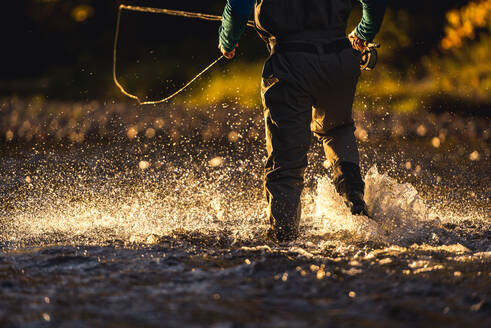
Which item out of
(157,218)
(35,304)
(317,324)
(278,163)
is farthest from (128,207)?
(317,324)

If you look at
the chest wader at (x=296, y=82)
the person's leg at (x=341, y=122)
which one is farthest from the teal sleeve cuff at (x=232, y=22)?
the person's leg at (x=341, y=122)

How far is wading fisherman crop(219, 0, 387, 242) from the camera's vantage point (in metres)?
3.46

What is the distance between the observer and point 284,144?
361 centimetres

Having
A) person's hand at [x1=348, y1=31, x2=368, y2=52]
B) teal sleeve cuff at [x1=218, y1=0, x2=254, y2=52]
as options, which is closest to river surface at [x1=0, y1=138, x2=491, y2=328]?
person's hand at [x1=348, y1=31, x2=368, y2=52]

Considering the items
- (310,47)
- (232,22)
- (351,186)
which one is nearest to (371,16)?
(310,47)

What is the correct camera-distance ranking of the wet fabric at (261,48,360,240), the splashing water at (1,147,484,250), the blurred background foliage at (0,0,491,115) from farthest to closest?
the blurred background foliage at (0,0,491,115), the splashing water at (1,147,484,250), the wet fabric at (261,48,360,240)

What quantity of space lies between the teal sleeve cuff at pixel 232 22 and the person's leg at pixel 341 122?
503 millimetres

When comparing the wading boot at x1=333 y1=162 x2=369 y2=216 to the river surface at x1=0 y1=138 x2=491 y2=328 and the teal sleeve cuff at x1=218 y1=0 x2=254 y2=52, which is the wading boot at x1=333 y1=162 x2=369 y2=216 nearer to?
the river surface at x1=0 y1=138 x2=491 y2=328

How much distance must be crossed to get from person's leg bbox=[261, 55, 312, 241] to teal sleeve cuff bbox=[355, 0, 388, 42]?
0.66m

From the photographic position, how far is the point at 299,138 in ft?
11.8

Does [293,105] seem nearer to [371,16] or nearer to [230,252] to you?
[371,16]

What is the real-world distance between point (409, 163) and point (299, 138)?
138 inches

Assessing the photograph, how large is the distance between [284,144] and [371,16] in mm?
961

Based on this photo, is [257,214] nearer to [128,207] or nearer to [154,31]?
[128,207]
